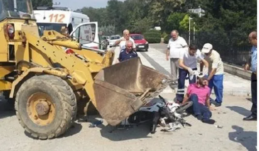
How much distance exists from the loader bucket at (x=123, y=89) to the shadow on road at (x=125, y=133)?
0.69 metres

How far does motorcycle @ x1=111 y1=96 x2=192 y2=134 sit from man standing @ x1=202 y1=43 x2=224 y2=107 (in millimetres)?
1923

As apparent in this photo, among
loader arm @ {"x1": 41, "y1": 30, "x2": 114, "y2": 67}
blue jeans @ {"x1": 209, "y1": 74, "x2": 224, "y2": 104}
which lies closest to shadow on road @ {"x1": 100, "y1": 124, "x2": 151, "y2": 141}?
loader arm @ {"x1": 41, "y1": 30, "x2": 114, "y2": 67}

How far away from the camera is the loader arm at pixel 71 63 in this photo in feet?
21.7

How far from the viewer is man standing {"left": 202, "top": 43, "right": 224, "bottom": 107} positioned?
9.03 m

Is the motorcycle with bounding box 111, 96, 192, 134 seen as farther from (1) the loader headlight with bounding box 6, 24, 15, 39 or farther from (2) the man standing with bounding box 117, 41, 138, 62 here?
(1) the loader headlight with bounding box 6, 24, 15, 39

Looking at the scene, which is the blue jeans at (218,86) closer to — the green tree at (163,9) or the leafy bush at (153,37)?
the leafy bush at (153,37)

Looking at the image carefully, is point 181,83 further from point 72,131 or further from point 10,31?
point 10,31

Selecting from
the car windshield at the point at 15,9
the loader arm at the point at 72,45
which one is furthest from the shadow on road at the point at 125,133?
the car windshield at the point at 15,9

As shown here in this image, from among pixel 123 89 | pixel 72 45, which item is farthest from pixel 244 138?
pixel 72 45

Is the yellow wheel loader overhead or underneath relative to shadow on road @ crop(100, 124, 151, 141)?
overhead

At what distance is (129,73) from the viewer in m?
7.40

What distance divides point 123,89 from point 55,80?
1.15 meters

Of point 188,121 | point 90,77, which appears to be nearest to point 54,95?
point 90,77

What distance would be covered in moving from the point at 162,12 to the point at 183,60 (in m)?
53.4
